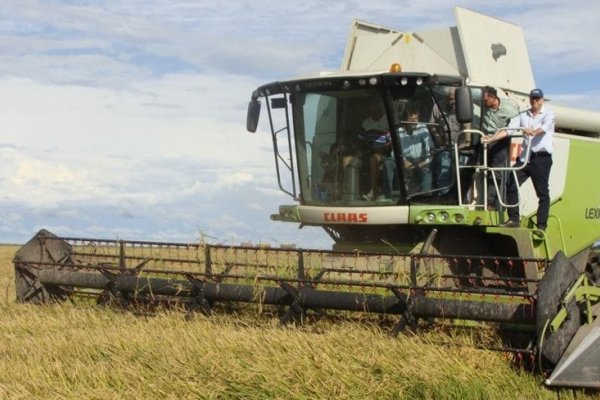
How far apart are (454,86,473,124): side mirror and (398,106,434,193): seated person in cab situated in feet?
1.69

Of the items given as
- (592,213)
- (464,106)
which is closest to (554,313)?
(464,106)

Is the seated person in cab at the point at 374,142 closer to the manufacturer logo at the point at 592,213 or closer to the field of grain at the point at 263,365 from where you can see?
the field of grain at the point at 263,365

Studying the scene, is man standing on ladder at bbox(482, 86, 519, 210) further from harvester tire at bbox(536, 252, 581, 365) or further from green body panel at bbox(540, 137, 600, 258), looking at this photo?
harvester tire at bbox(536, 252, 581, 365)

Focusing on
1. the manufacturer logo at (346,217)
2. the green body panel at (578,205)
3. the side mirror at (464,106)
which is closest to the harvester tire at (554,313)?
the side mirror at (464,106)

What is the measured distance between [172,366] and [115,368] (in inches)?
11.5

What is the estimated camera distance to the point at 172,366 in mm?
4574

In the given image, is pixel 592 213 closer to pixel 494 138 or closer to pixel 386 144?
pixel 494 138

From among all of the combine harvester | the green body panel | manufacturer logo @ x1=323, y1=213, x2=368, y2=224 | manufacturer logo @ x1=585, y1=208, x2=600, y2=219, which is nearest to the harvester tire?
the combine harvester

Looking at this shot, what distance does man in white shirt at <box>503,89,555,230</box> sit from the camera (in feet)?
21.3

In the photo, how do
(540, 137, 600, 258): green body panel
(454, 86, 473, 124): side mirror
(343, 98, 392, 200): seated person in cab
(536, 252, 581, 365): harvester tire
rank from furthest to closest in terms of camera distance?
(540, 137, 600, 258): green body panel
(343, 98, 392, 200): seated person in cab
(454, 86, 473, 124): side mirror
(536, 252, 581, 365): harvester tire

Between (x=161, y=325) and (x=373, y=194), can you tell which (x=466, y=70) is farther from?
(x=161, y=325)

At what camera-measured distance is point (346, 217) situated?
21.9 feet

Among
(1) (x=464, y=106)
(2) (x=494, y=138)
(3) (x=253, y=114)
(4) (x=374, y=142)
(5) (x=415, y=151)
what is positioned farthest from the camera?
(3) (x=253, y=114)

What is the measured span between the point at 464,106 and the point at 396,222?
1.01 metres
